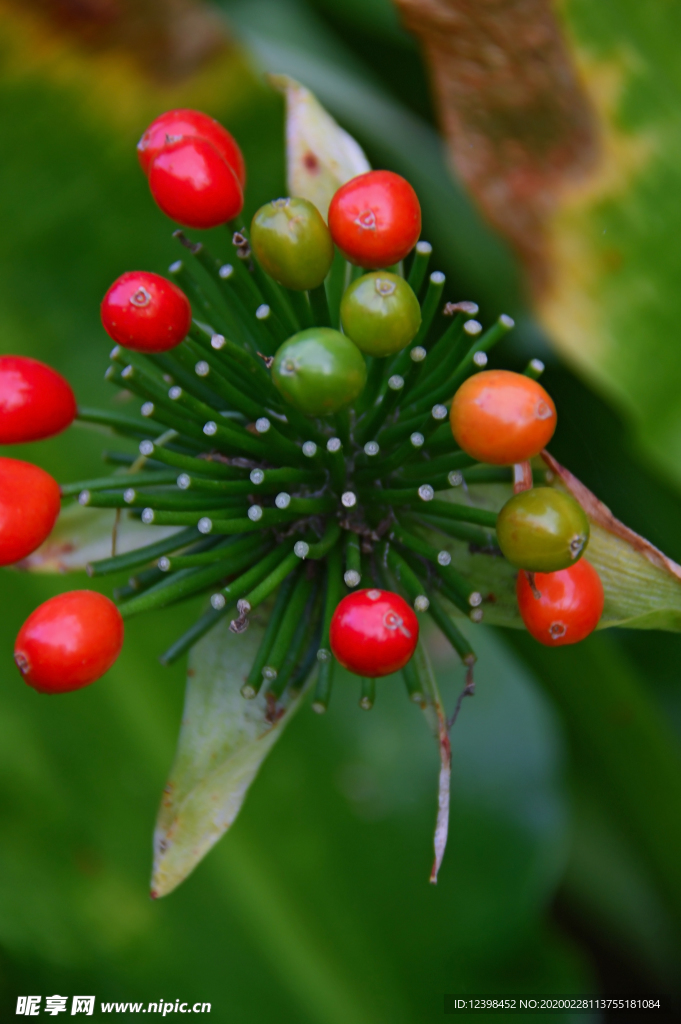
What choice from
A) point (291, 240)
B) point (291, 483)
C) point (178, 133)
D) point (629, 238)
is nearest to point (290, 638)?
point (291, 483)

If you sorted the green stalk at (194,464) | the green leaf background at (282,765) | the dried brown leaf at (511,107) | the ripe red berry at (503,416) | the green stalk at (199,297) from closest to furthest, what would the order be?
the ripe red berry at (503,416) → the green stalk at (194,464) → the green stalk at (199,297) → the dried brown leaf at (511,107) → the green leaf background at (282,765)

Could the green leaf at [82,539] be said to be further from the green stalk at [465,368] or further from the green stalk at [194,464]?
the green stalk at [465,368]

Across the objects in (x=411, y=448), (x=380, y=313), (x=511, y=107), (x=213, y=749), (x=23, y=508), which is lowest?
(x=213, y=749)

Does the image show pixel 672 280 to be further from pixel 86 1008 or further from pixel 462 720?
pixel 86 1008

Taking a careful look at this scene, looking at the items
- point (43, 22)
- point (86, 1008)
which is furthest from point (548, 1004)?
point (43, 22)

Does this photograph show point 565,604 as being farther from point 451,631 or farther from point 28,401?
point 28,401

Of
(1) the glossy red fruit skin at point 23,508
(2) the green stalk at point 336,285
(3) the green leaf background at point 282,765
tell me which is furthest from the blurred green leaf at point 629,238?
(1) the glossy red fruit skin at point 23,508

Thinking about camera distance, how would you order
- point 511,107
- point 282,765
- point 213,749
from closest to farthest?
point 213,749
point 511,107
point 282,765
